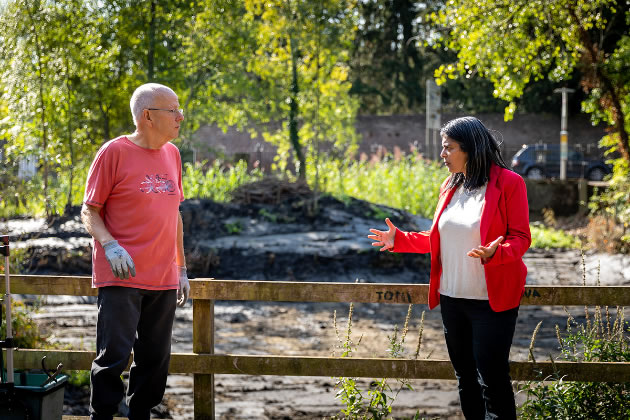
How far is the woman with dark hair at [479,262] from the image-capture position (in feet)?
10.8

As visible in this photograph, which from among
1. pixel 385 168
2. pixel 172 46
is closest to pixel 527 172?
pixel 385 168

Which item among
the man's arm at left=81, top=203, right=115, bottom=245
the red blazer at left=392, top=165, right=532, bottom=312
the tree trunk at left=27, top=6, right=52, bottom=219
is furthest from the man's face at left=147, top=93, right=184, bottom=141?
the tree trunk at left=27, top=6, right=52, bottom=219

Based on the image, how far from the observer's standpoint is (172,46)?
1611 centimetres

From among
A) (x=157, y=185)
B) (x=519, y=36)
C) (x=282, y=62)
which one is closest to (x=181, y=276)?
(x=157, y=185)

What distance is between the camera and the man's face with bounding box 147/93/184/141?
3.59 metres

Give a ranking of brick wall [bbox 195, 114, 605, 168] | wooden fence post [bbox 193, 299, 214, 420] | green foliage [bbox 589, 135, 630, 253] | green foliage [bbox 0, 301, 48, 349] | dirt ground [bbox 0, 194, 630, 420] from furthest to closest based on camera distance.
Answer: brick wall [bbox 195, 114, 605, 168] → green foliage [bbox 589, 135, 630, 253] → dirt ground [bbox 0, 194, 630, 420] → green foliage [bbox 0, 301, 48, 349] → wooden fence post [bbox 193, 299, 214, 420]

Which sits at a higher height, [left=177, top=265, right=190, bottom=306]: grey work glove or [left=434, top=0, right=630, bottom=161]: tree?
[left=434, top=0, right=630, bottom=161]: tree

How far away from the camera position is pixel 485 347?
10.9 ft

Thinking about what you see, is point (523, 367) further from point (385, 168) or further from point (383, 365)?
point (385, 168)

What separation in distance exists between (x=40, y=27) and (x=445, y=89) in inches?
1011

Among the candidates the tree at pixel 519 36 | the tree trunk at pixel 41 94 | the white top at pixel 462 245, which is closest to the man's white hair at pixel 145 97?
the white top at pixel 462 245

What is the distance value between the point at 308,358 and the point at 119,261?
1281 mm

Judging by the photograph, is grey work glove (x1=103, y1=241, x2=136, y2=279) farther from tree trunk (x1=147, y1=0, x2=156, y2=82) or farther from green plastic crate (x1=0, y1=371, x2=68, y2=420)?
tree trunk (x1=147, y1=0, x2=156, y2=82)

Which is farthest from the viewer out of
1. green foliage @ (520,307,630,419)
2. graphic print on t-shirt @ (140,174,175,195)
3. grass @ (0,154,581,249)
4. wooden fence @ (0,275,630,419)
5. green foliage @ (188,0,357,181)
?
grass @ (0,154,581,249)
